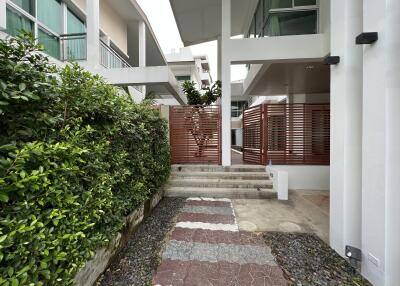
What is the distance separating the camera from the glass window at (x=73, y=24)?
796cm

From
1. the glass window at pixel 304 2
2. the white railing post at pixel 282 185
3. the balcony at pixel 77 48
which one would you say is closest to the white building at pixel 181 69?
the balcony at pixel 77 48

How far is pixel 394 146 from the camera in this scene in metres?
2.19

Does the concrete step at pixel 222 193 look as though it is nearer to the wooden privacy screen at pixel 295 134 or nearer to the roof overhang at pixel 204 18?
the wooden privacy screen at pixel 295 134

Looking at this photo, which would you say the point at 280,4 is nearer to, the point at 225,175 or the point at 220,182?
the point at 225,175

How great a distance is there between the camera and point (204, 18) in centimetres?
1019

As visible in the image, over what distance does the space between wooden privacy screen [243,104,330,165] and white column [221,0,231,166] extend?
119 cm

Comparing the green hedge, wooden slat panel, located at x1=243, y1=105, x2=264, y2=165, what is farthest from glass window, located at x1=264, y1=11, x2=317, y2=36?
the green hedge

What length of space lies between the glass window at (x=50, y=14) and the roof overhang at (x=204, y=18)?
432 cm

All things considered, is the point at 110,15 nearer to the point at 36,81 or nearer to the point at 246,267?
the point at 36,81

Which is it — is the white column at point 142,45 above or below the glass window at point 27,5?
above

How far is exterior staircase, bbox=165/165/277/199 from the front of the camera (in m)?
5.79

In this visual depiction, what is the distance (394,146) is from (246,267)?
7.32 ft

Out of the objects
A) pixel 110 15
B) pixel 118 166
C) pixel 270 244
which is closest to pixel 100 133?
pixel 118 166

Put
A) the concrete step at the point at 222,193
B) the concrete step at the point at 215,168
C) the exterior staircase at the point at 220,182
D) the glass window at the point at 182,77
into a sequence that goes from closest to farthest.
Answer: the concrete step at the point at 222,193 → the exterior staircase at the point at 220,182 → the concrete step at the point at 215,168 → the glass window at the point at 182,77
